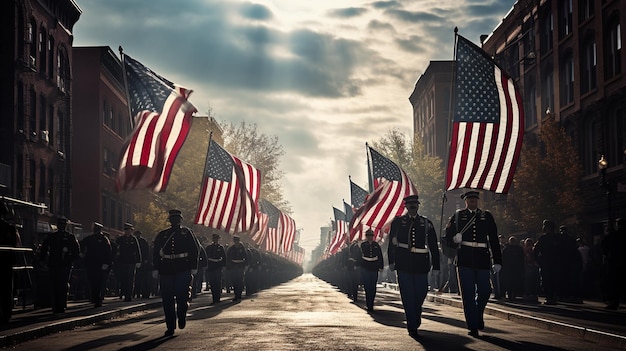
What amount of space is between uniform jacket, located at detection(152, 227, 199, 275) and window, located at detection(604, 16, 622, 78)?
2602 cm

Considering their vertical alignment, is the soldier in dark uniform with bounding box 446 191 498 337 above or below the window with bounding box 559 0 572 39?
below

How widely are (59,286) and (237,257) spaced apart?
10279 millimetres

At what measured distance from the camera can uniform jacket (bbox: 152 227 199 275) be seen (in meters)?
15.7

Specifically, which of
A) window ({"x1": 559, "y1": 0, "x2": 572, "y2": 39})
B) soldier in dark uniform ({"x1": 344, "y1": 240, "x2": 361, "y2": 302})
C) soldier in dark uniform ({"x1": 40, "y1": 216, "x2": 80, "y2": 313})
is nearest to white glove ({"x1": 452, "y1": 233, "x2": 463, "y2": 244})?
soldier in dark uniform ({"x1": 40, "y1": 216, "x2": 80, "y2": 313})

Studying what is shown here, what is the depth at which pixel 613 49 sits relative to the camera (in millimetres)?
38375

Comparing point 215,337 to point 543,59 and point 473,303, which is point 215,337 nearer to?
point 473,303

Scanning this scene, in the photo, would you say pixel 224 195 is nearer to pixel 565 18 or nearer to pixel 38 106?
pixel 38 106

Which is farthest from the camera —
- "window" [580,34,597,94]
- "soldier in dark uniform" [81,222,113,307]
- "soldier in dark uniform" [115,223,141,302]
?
"window" [580,34,597,94]

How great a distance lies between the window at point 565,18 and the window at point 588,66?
2630 millimetres

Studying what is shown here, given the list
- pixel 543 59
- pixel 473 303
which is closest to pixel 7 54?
pixel 543 59

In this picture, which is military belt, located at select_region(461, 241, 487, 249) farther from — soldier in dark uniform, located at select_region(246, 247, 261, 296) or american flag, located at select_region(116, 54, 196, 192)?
soldier in dark uniform, located at select_region(246, 247, 261, 296)

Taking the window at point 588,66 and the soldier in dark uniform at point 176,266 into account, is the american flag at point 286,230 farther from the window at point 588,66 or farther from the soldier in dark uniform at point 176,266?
the soldier in dark uniform at point 176,266

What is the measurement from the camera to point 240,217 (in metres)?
32.6

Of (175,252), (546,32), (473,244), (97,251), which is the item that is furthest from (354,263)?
(546,32)
